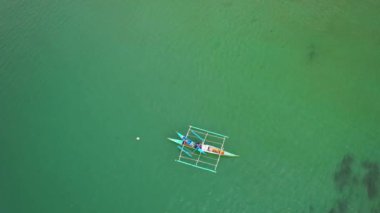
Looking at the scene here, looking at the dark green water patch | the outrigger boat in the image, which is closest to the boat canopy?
the outrigger boat

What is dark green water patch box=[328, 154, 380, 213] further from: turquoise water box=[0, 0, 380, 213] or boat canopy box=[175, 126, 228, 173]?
boat canopy box=[175, 126, 228, 173]

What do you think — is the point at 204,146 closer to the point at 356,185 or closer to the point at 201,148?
the point at 201,148

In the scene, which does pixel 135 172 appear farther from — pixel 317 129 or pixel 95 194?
pixel 317 129

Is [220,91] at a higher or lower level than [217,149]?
higher

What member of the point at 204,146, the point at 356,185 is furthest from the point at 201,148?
the point at 356,185

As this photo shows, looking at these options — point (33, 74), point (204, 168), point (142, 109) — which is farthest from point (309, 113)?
point (33, 74)

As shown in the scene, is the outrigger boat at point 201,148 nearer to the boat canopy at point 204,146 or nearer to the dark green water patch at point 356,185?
the boat canopy at point 204,146

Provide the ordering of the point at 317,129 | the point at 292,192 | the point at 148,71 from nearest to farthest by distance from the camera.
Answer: the point at 292,192 → the point at 317,129 → the point at 148,71

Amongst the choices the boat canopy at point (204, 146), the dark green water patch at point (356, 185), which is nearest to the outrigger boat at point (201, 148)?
the boat canopy at point (204, 146)
